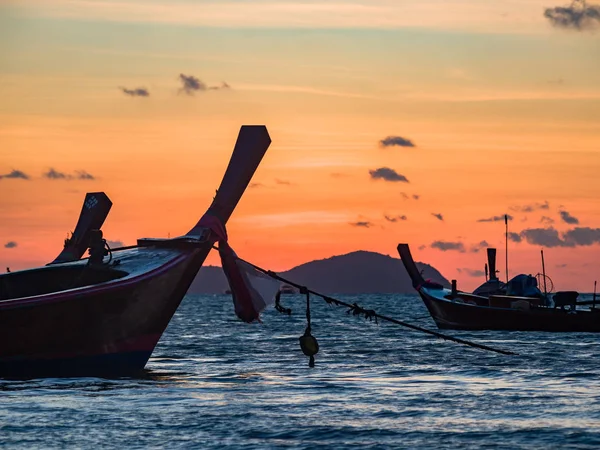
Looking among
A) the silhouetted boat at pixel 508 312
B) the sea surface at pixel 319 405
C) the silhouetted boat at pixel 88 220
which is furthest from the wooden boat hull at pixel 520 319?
the silhouetted boat at pixel 88 220

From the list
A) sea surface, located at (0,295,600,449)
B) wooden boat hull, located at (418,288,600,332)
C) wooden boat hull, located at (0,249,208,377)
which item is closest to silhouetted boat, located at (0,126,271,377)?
wooden boat hull, located at (0,249,208,377)

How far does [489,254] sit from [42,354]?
60.2 m

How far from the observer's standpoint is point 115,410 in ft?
90.6

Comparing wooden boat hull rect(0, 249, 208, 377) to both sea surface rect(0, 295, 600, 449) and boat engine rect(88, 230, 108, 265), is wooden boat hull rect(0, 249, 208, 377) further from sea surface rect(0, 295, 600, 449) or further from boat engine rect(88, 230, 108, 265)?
boat engine rect(88, 230, 108, 265)

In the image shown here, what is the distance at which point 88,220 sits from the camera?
51062mm

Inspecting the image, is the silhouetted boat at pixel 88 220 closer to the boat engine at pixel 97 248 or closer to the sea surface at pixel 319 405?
the sea surface at pixel 319 405

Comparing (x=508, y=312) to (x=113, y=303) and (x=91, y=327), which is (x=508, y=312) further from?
(x=91, y=327)

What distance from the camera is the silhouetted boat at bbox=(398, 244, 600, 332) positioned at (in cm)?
6906

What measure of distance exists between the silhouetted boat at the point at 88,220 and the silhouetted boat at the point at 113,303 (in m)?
12.4

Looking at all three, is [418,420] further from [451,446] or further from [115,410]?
[115,410]

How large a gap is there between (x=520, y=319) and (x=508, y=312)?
903mm

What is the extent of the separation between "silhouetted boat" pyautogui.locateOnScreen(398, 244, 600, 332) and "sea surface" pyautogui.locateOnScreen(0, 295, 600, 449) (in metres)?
22.5

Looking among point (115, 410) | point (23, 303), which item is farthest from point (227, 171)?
point (115, 410)

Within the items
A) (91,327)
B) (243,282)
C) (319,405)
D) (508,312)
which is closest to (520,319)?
(508,312)
